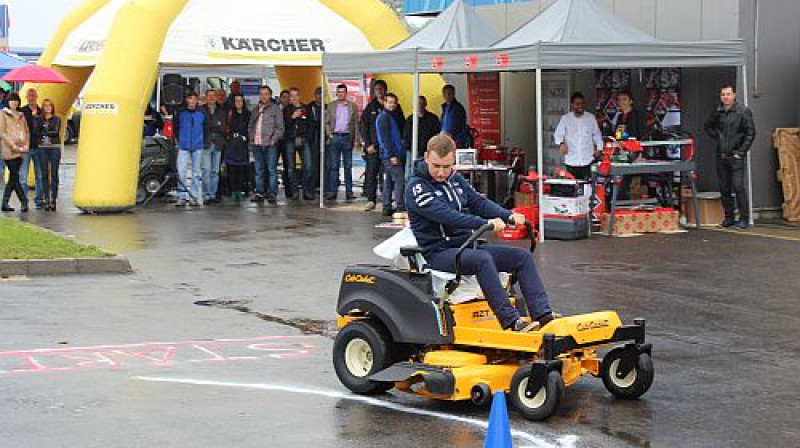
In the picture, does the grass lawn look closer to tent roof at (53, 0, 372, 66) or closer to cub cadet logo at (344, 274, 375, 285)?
tent roof at (53, 0, 372, 66)

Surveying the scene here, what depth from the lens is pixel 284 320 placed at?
12.3 meters

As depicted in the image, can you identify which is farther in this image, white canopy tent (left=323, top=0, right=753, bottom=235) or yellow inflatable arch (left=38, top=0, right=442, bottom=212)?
yellow inflatable arch (left=38, top=0, right=442, bottom=212)

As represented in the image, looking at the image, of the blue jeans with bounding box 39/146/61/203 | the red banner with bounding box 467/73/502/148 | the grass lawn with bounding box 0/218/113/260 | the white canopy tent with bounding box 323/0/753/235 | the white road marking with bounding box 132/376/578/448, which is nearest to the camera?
the white road marking with bounding box 132/376/578/448

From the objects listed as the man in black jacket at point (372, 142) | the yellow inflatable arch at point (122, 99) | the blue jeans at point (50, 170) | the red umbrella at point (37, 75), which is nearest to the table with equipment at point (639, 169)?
the man in black jacket at point (372, 142)

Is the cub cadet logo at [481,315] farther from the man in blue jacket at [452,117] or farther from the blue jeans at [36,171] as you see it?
the blue jeans at [36,171]

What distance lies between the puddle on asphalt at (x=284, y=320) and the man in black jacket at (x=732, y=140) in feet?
27.6

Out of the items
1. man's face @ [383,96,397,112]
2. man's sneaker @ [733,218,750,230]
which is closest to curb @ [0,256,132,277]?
man's face @ [383,96,397,112]

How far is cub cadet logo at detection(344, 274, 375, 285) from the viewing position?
29.6 ft

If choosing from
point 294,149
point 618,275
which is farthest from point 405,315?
point 294,149

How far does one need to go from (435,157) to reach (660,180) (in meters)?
11.4

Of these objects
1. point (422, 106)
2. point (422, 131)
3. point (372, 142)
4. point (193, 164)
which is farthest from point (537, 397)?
point (193, 164)

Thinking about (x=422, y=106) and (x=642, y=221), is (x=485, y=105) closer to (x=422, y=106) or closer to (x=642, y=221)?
(x=422, y=106)

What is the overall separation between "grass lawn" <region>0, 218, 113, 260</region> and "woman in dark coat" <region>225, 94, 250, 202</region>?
6898 millimetres

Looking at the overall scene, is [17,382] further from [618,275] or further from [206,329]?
[618,275]
